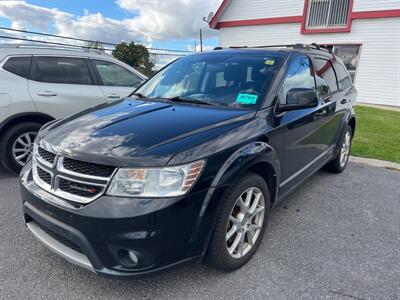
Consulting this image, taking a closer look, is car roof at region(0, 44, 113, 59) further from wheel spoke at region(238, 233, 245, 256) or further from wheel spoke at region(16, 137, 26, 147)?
wheel spoke at region(238, 233, 245, 256)

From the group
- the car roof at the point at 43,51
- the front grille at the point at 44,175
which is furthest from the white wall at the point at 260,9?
the front grille at the point at 44,175

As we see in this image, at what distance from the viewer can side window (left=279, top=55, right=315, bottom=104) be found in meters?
3.05

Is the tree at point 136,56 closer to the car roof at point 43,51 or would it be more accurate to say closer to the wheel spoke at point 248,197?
the car roof at point 43,51

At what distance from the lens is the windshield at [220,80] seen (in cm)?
296

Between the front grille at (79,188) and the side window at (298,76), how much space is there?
1823 mm

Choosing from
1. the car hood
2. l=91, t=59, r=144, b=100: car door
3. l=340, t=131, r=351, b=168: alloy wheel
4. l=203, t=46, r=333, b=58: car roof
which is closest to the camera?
the car hood

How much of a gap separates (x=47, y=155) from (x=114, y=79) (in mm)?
3307

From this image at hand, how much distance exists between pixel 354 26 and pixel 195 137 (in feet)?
45.9

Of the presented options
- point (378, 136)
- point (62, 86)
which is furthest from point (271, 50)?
point (378, 136)

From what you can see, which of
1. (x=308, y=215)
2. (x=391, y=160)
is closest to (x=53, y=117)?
(x=308, y=215)

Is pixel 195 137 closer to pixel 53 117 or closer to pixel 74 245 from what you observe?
pixel 74 245

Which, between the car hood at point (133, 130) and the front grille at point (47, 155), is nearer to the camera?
the car hood at point (133, 130)

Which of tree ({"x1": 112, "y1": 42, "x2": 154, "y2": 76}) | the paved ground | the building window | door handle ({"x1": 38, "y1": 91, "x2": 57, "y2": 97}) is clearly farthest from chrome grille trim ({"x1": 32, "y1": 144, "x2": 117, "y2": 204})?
tree ({"x1": 112, "y1": 42, "x2": 154, "y2": 76})

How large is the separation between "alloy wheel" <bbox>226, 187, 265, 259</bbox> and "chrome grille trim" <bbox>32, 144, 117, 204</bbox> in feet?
3.30
